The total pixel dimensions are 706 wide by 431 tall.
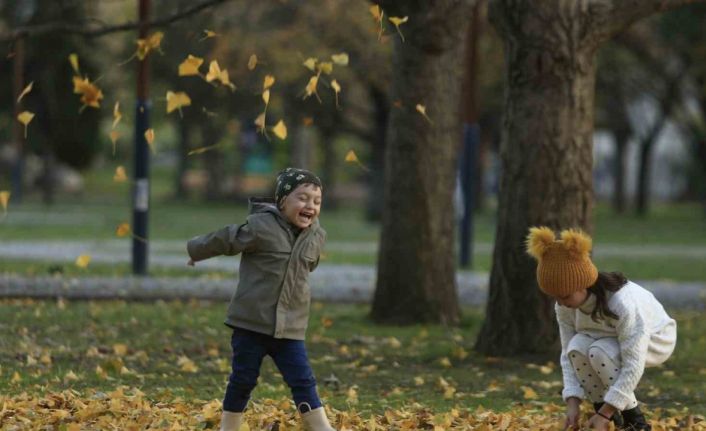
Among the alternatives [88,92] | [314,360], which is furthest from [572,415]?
[314,360]

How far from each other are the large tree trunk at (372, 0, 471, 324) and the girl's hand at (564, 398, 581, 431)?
6319mm

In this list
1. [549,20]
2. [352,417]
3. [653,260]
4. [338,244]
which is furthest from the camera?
[338,244]

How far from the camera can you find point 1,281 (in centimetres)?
1728

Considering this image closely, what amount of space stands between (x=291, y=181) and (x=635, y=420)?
2074mm

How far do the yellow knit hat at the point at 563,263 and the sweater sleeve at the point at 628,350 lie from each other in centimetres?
23

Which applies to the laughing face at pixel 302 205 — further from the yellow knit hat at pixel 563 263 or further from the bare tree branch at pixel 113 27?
the bare tree branch at pixel 113 27

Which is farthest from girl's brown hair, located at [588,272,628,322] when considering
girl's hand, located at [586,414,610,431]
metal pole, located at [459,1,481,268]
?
metal pole, located at [459,1,481,268]

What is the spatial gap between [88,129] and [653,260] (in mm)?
35629

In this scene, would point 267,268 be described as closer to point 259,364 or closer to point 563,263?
point 259,364

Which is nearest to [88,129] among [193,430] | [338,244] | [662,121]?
[662,121]

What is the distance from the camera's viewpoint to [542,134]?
1126 cm

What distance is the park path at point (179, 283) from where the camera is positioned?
652 inches

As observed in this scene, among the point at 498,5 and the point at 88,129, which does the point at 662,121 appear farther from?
the point at 498,5

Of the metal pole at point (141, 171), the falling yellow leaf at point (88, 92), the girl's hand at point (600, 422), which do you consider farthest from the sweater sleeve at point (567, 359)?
the metal pole at point (141, 171)
